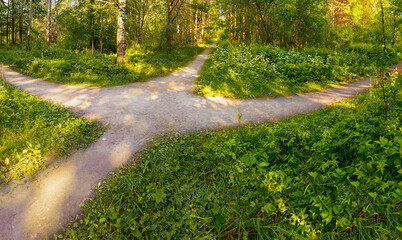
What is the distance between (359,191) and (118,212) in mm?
3071

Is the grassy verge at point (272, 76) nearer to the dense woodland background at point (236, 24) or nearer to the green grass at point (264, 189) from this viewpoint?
the green grass at point (264, 189)

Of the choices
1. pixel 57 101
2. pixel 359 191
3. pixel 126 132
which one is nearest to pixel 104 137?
pixel 126 132

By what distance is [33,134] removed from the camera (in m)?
4.55

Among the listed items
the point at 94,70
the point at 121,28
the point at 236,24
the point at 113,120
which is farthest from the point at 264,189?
the point at 236,24

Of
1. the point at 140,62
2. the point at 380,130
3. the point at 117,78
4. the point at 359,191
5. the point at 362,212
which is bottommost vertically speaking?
the point at 362,212

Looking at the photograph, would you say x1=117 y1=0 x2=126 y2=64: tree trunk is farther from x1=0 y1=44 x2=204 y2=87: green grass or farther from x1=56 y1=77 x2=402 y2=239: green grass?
x1=56 y1=77 x2=402 y2=239: green grass

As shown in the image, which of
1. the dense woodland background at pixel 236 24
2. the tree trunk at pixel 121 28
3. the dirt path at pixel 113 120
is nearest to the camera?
the dirt path at pixel 113 120

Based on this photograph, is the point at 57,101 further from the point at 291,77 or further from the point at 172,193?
the point at 291,77

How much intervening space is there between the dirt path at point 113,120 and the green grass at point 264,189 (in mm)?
396

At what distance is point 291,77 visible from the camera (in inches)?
412

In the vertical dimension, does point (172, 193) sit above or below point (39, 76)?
below

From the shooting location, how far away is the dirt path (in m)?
3.10

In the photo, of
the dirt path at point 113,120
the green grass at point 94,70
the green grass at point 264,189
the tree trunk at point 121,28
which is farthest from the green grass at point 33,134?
the tree trunk at point 121,28

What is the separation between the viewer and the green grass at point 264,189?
7.18 feet
